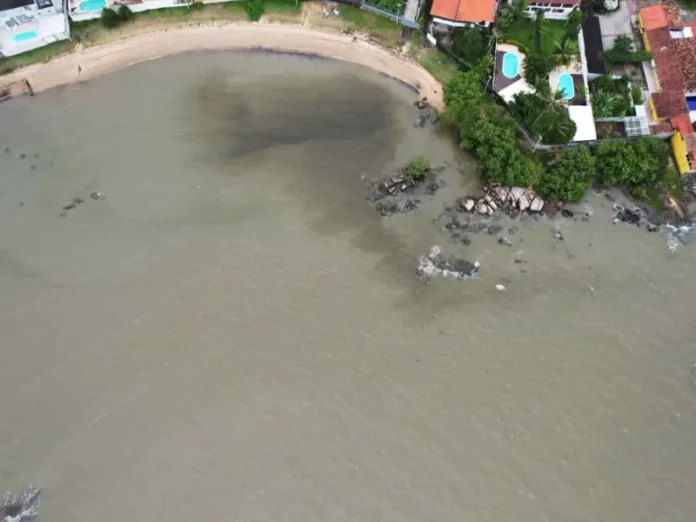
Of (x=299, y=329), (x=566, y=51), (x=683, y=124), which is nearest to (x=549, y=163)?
(x=566, y=51)

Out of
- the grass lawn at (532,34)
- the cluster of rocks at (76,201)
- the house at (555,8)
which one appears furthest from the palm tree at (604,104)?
the cluster of rocks at (76,201)

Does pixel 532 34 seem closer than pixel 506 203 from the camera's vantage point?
No

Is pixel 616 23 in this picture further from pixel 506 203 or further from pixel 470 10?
pixel 506 203

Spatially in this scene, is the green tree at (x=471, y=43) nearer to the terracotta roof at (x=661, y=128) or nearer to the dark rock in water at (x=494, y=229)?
the dark rock in water at (x=494, y=229)

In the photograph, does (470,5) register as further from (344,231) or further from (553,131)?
(344,231)

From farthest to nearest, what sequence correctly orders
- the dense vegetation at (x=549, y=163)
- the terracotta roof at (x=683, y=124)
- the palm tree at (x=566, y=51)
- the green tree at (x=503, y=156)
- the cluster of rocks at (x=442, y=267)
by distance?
the terracotta roof at (x=683, y=124), the palm tree at (x=566, y=51), the dense vegetation at (x=549, y=163), the green tree at (x=503, y=156), the cluster of rocks at (x=442, y=267)

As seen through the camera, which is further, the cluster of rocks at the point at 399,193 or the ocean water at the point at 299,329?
the cluster of rocks at the point at 399,193

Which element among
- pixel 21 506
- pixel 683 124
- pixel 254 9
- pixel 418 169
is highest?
pixel 254 9
